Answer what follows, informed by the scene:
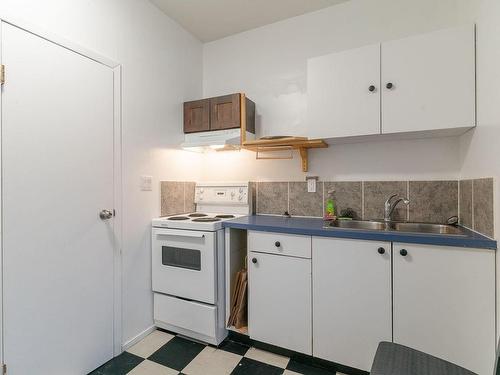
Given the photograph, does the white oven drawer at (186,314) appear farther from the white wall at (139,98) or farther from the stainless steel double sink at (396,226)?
the stainless steel double sink at (396,226)

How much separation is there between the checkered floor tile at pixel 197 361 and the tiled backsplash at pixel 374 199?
1.00 m

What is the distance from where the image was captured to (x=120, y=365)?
1651 millimetres

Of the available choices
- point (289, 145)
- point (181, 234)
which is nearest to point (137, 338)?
point (181, 234)

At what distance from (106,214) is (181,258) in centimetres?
60

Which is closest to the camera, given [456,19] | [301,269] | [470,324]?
[470,324]

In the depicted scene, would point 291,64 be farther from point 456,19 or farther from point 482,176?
point 482,176

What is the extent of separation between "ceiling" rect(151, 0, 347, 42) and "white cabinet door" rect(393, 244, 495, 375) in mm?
1967

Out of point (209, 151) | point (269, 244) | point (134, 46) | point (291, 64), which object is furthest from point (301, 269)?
point (134, 46)

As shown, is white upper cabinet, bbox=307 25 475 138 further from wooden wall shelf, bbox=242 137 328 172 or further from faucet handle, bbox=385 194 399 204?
faucet handle, bbox=385 194 399 204

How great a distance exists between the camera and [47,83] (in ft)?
4.54

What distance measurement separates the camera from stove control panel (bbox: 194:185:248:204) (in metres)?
2.30

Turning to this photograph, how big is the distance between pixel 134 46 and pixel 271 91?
1.14 metres

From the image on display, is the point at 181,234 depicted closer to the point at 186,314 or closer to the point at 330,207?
the point at 186,314

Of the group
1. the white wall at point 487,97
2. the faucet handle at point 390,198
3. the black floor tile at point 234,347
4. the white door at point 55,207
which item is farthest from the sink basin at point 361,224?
the white door at point 55,207
